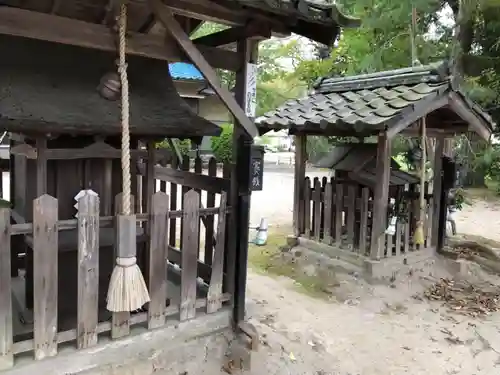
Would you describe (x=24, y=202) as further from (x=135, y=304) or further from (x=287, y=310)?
(x=287, y=310)

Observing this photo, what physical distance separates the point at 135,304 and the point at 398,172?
17.0 ft

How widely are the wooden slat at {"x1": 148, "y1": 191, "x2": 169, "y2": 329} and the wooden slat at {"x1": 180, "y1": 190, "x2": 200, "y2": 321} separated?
0.71 ft

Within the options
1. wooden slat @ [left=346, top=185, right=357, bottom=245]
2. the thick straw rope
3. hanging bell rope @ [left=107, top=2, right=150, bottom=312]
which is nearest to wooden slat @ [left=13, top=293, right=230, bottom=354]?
hanging bell rope @ [left=107, top=2, right=150, bottom=312]

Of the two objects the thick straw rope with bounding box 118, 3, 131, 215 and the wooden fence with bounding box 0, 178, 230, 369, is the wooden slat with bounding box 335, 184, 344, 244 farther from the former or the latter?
the thick straw rope with bounding box 118, 3, 131, 215

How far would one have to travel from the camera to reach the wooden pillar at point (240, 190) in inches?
163

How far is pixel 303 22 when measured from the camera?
425 centimetres

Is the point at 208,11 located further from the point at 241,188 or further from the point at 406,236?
the point at 406,236

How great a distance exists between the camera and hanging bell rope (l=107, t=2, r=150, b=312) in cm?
326

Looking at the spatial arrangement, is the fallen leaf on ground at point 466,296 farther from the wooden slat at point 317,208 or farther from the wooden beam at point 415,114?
the wooden beam at point 415,114

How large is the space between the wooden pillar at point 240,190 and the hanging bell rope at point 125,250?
1.10m

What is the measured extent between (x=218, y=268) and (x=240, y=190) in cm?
74

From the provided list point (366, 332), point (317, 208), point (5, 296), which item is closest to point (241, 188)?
point (5, 296)

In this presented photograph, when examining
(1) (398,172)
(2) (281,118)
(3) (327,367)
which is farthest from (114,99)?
(1) (398,172)

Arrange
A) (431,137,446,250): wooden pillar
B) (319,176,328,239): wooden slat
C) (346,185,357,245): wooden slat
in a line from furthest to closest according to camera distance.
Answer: (431,137,446,250): wooden pillar → (319,176,328,239): wooden slat → (346,185,357,245): wooden slat
